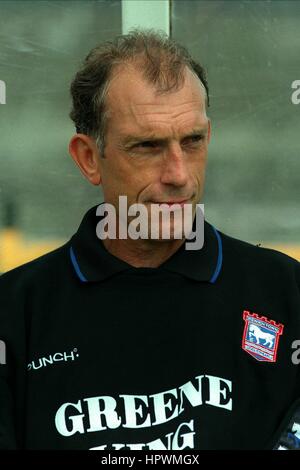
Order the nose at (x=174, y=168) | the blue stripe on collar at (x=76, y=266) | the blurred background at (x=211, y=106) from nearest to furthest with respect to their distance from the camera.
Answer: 1. the nose at (x=174, y=168)
2. the blue stripe on collar at (x=76, y=266)
3. the blurred background at (x=211, y=106)

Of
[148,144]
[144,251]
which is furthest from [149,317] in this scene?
[148,144]

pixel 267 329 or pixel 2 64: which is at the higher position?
pixel 2 64

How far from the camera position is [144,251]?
2180mm

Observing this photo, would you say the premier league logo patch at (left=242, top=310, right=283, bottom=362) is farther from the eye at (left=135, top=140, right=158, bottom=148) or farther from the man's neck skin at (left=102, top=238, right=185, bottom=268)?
the eye at (left=135, top=140, right=158, bottom=148)

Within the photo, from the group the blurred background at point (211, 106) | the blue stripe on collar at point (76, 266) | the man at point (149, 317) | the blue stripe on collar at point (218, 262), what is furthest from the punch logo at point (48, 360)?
the blurred background at point (211, 106)

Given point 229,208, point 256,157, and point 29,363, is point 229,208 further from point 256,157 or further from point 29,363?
point 29,363

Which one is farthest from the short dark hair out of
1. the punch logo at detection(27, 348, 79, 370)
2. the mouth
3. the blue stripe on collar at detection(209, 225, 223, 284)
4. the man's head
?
the punch logo at detection(27, 348, 79, 370)

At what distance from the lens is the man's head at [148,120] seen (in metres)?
2.04

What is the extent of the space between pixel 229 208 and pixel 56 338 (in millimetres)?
930

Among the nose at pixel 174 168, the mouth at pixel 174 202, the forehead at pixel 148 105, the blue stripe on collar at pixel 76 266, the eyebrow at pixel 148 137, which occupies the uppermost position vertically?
the forehead at pixel 148 105

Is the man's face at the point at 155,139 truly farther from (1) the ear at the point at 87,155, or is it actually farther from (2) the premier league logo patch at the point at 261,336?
(2) the premier league logo patch at the point at 261,336

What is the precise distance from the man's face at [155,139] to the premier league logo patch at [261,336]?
1.03 feet

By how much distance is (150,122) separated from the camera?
203cm
